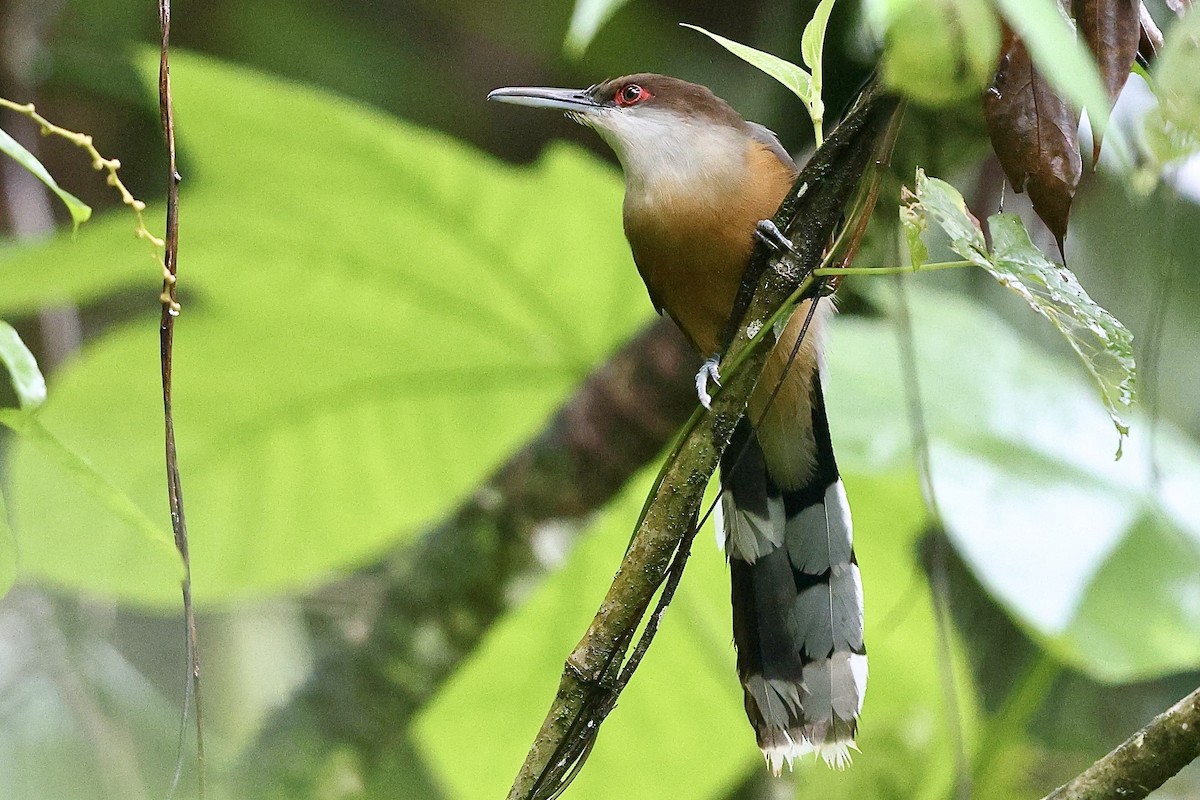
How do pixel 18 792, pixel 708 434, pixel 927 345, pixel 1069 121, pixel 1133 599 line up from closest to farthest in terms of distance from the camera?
pixel 1069 121 < pixel 708 434 < pixel 1133 599 < pixel 927 345 < pixel 18 792

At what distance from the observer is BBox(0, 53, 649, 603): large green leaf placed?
220 centimetres

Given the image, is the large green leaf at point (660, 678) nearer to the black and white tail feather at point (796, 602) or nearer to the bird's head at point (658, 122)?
the black and white tail feather at point (796, 602)

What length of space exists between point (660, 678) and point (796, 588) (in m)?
1.04

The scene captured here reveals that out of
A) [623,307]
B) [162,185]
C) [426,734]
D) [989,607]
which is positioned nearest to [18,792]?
[426,734]

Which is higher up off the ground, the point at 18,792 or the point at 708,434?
the point at 708,434

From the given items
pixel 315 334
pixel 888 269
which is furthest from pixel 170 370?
pixel 315 334

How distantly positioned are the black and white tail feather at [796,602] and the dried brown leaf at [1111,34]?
63 centimetres

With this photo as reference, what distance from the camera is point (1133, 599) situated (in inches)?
75.0

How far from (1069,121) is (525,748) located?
6.61 feet

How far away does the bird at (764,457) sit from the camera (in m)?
1.52

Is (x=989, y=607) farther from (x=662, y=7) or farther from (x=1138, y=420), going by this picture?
(x=662, y=7)

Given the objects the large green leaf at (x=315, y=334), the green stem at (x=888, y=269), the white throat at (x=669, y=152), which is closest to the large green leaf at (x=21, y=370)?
the green stem at (x=888, y=269)

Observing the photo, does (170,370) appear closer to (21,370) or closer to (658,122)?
(21,370)

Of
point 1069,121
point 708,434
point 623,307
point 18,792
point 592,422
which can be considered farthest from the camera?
point 18,792
